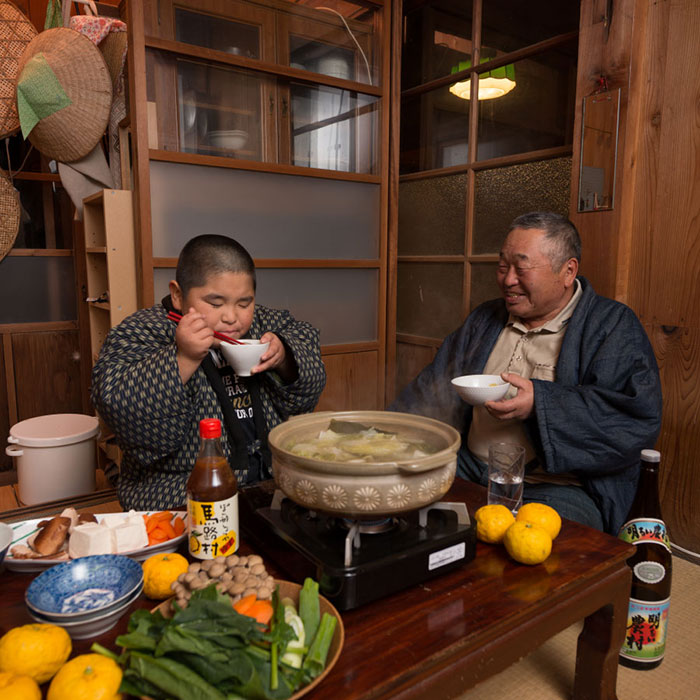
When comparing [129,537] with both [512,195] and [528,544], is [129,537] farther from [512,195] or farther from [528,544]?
[512,195]

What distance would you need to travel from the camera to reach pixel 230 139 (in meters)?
2.94

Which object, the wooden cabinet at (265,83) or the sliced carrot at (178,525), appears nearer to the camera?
the sliced carrot at (178,525)

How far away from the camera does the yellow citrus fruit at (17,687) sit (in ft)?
2.39

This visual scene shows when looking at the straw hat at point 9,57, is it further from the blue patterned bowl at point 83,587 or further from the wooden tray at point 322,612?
the wooden tray at point 322,612

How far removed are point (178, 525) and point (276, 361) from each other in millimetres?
660

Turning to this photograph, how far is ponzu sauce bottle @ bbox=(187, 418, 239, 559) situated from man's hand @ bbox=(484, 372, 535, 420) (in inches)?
37.2

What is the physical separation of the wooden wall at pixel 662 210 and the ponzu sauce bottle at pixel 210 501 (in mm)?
1827

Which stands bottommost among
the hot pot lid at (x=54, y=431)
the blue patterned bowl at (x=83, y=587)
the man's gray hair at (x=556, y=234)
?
the hot pot lid at (x=54, y=431)

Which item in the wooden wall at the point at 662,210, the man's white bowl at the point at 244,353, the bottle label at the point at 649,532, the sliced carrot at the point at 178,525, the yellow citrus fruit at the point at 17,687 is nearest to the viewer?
the yellow citrus fruit at the point at 17,687

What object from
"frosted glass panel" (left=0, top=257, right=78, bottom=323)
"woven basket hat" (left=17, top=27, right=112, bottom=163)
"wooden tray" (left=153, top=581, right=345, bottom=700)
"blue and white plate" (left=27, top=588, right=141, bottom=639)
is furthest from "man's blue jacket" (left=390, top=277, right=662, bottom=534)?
"frosted glass panel" (left=0, top=257, right=78, bottom=323)

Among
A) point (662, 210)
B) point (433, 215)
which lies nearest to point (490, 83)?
point (433, 215)

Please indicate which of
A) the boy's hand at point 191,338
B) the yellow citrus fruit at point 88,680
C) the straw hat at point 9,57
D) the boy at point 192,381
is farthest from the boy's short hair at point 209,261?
the straw hat at point 9,57

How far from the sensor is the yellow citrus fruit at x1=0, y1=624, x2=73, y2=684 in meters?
0.79

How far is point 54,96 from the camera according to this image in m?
2.85
